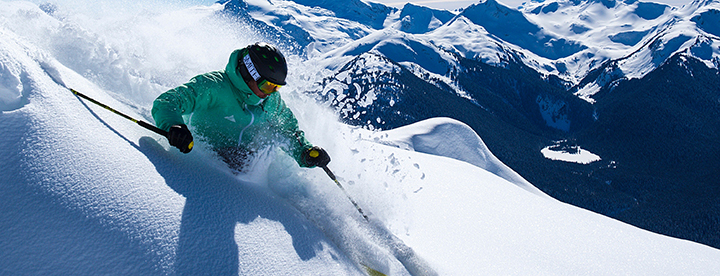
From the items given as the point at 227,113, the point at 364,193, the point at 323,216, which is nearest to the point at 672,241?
the point at 364,193

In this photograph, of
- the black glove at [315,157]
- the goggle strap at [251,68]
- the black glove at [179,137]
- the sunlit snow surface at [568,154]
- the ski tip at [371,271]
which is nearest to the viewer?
the black glove at [179,137]

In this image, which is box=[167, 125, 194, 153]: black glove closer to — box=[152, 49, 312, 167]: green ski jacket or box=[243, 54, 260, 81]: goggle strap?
box=[152, 49, 312, 167]: green ski jacket

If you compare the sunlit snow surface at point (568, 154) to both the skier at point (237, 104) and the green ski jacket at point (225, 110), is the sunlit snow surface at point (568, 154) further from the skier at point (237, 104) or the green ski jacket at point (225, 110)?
the skier at point (237, 104)

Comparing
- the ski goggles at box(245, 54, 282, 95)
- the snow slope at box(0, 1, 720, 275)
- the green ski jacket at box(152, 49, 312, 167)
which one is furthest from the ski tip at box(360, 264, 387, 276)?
the ski goggles at box(245, 54, 282, 95)

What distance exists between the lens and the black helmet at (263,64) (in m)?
3.74

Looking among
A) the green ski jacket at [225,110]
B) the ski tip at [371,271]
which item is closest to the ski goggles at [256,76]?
the green ski jacket at [225,110]

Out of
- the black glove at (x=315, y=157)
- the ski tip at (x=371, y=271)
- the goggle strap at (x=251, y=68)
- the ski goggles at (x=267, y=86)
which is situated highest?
the goggle strap at (x=251, y=68)

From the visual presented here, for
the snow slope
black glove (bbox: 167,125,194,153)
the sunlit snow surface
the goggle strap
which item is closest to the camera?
the snow slope

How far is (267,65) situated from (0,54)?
2026mm

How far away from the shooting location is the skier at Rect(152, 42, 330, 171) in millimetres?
3668

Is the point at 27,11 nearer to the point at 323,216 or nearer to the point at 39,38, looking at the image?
the point at 39,38

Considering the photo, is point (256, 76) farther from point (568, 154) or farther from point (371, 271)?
point (568, 154)

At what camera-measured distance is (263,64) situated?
373cm

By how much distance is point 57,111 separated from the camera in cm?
290
